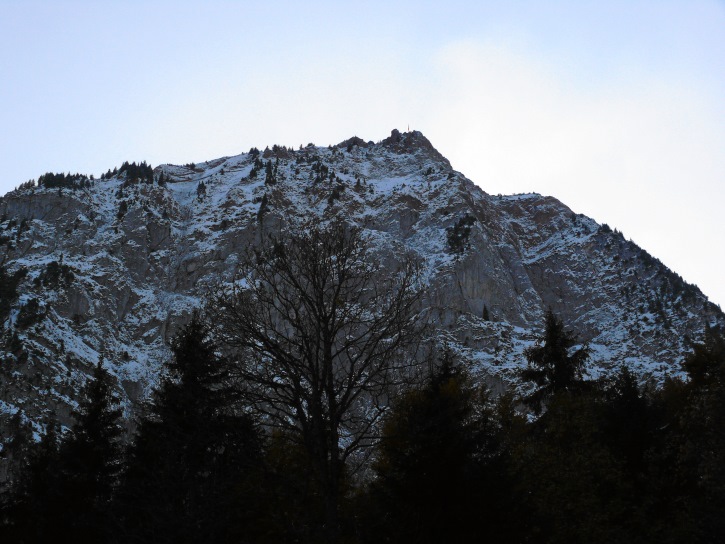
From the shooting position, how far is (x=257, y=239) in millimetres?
146500

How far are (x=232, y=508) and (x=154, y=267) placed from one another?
143416mm

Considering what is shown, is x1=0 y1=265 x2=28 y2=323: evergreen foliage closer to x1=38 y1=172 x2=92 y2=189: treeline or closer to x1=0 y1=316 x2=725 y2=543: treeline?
x1=38 y1=172 x2=92 y2=189: treeline

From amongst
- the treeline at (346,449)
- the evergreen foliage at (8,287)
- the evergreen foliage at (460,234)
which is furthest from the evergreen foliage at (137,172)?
the treeline at (346,449)

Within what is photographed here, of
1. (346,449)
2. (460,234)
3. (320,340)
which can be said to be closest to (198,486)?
(346,449)

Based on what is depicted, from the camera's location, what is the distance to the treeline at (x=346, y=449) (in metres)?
10.6

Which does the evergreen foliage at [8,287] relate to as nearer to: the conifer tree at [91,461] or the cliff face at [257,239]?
the cliff face at [257,239]

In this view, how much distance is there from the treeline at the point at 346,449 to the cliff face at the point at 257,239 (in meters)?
90.2

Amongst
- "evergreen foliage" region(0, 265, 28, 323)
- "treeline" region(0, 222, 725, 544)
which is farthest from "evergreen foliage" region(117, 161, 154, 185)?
"treeline" region(0, 222, 725, 544)

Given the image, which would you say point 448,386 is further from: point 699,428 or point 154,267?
point 154,267

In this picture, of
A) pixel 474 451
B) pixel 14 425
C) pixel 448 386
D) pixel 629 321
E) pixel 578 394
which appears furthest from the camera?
pixel 629 321

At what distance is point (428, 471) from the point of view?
11695mm

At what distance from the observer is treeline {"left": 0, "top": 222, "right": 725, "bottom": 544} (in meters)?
10.6

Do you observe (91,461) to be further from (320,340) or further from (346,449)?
(346,449)

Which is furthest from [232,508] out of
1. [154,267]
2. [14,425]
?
[154,267]
